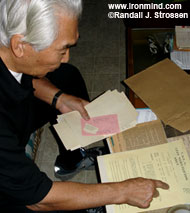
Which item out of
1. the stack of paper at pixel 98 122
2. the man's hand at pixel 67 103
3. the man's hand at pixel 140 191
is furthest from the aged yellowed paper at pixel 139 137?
the man's hand at pixel 67 103

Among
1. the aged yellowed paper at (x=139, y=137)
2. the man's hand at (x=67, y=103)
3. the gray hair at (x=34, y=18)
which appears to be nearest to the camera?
the gray hair at (x=34, y=18)

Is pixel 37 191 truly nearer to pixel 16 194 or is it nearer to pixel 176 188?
pixel 16 194

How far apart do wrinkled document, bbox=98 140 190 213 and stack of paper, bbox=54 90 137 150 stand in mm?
131

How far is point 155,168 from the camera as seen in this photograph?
919 millimetres

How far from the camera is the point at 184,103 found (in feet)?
3.54

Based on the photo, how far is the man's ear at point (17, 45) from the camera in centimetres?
79

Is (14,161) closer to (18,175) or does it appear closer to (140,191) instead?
(18,175)

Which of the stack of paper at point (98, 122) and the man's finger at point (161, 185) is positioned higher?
the stack of paper at point (98, 122)

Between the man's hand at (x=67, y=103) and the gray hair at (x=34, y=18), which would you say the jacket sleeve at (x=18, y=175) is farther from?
the man's hand at (x=67, y=103)

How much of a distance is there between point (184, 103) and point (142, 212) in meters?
0.47

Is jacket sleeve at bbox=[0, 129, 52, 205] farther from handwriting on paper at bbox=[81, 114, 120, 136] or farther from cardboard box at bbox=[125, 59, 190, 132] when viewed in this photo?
cardboard box at bbox=[125, 59, 190, 132]

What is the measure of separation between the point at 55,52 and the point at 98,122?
37 cm

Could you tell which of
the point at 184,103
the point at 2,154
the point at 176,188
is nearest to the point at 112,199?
the point at 176,188

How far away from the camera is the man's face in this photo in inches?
31.4
